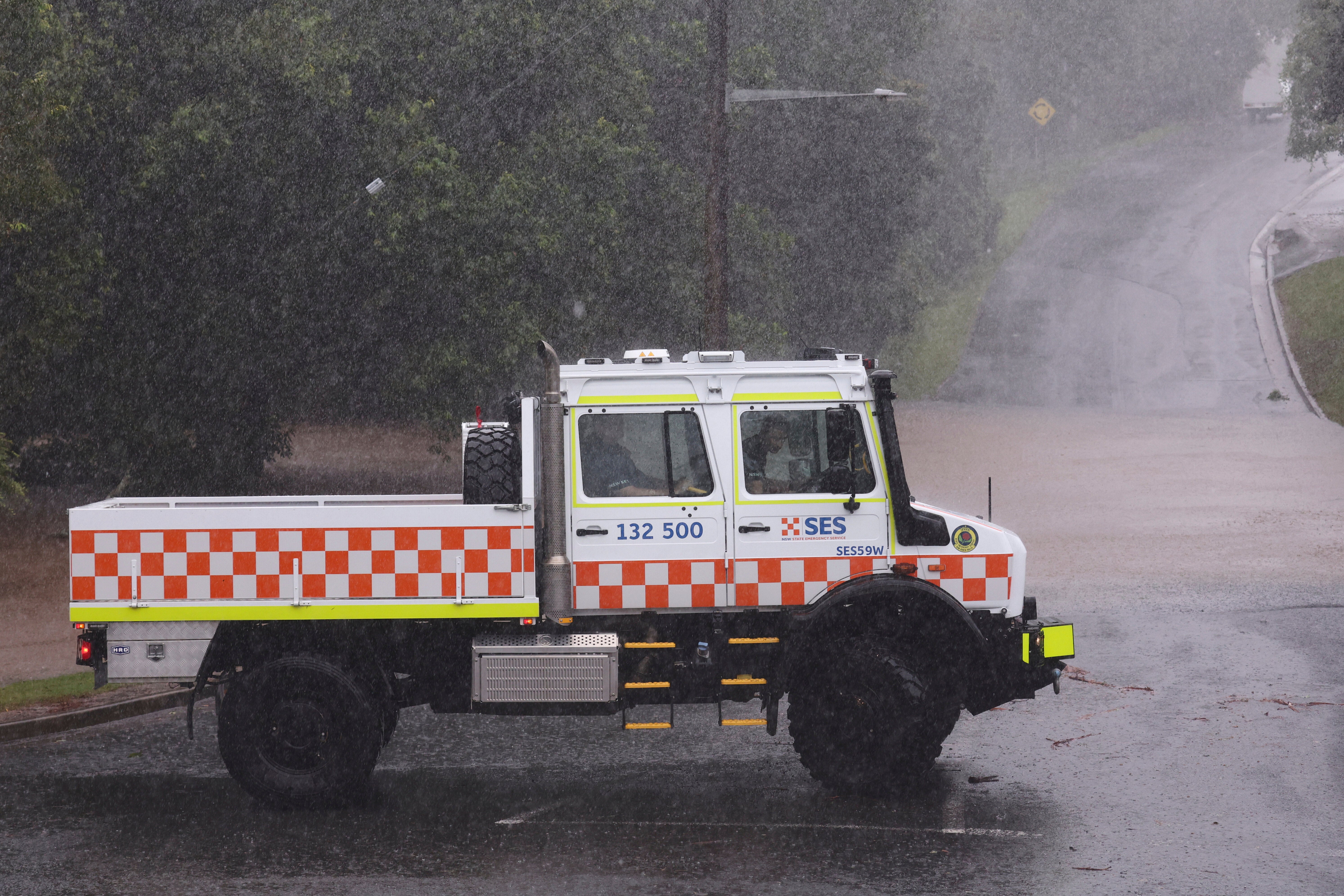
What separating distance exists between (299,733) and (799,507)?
10.7 feet

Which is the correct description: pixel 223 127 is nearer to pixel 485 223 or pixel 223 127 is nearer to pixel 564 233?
pixel 485 223

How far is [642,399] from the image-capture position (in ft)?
27.3

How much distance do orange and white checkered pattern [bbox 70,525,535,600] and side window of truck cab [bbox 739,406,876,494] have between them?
1447mm

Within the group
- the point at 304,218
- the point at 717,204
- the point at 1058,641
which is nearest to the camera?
the point at 1058,641

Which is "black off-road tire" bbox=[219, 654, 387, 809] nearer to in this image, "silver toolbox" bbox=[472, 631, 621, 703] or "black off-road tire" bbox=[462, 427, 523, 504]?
"silver toolbox" bbox=[472, 631, 621, 703]

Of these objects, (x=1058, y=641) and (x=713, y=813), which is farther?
(x=1058, y=641)

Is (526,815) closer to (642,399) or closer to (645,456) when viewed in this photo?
(645,456)

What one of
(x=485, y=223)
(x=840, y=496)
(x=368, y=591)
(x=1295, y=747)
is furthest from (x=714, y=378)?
(x=485, y=223)

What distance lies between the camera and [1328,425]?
30.2 meters

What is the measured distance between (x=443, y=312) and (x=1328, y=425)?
69.7ft

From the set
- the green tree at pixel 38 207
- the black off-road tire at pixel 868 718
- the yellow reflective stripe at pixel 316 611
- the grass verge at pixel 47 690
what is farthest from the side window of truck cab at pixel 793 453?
the green tree at pixel 38 207

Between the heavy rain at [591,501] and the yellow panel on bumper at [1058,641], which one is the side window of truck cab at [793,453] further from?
the yellow panel on bumper at [1058,641]

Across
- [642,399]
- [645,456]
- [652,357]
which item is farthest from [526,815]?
[652,357]

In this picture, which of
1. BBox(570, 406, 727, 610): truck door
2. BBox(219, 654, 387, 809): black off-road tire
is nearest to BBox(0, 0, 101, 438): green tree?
BBox(219, 654, 387, 809): black off-road tire
